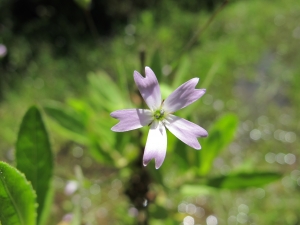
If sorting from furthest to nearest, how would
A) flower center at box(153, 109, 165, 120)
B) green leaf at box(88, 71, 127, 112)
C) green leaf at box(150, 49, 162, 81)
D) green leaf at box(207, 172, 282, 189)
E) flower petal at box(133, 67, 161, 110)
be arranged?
green leaf at box(88, 71, 127, 112), green leaf at box(150, 49, 162, 81), green leaf at box(207, 172, 282, 189), flower center at box(153, 109, 165, 120), flower petal at box(133, 67, 161, 110)

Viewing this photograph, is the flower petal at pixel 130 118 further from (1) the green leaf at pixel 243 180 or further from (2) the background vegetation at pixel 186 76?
(2) the background vegetation at pixel 186 76

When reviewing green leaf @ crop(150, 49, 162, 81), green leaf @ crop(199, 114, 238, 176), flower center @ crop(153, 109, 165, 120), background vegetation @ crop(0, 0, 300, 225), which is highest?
background vegetation @ crop(0, 0, 300, 225)

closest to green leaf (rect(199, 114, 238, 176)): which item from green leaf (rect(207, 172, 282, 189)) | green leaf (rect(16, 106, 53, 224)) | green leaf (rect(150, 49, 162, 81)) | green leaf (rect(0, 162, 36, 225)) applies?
green leaf (rect(207, 172, 282, 189))

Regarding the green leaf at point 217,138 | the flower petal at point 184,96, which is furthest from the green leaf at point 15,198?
the green leaf at point 217,138

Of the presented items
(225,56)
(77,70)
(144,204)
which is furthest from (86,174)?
(225,56)

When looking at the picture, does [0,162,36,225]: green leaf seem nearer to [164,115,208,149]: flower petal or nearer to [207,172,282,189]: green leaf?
[164,115,208,149]: flower petal
